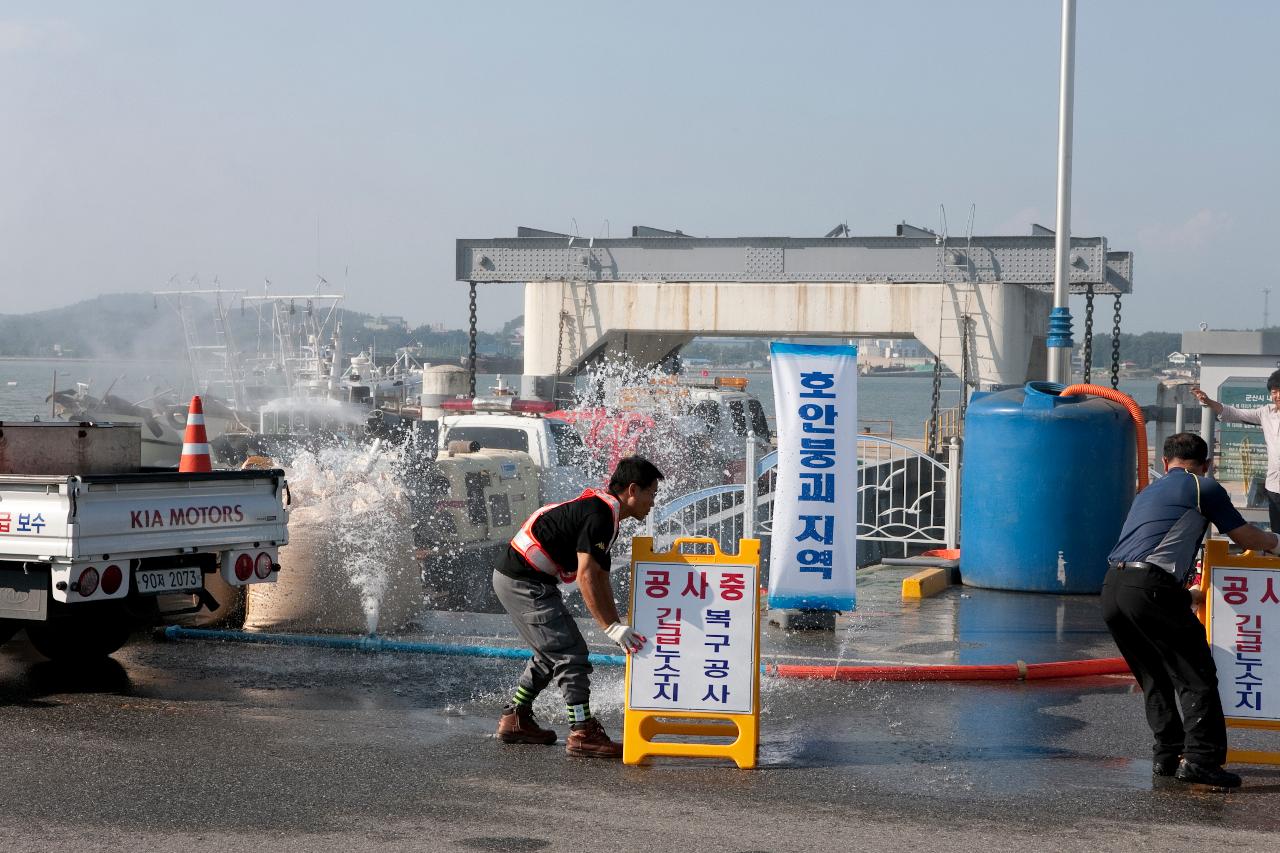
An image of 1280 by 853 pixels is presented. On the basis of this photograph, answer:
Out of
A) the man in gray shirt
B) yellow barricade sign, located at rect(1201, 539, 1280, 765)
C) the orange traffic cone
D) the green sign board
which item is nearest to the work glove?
the man in gray shirt

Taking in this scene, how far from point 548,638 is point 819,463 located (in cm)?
376

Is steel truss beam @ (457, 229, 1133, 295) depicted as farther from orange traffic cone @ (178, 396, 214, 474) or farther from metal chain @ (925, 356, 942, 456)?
orange traffic cone @ (178, 396, 214, 474)

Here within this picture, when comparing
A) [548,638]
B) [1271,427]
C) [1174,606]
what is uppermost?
[1271,427]

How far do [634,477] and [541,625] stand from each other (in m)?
0.93

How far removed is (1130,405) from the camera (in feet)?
39.7

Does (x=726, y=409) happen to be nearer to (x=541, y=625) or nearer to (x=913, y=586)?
(x=913, y=586)

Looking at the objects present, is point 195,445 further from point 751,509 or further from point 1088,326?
point 1088,326

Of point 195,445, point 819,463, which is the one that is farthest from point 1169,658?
point 195,445

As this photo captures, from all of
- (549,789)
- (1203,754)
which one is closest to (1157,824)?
(1203,754)

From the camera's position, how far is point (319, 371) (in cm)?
4253

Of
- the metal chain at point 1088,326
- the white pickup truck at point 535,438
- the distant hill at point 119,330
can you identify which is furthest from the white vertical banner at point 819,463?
the distant hill at point 119,330

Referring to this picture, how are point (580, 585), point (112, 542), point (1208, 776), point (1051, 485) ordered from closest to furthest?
point (1208, 776) < point (580, 585) < point (112, 542) < point (1051, 485)

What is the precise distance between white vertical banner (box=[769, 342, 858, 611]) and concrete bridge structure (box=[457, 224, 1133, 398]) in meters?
11.0

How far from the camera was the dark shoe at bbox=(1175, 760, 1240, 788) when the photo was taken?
22.0 feet
